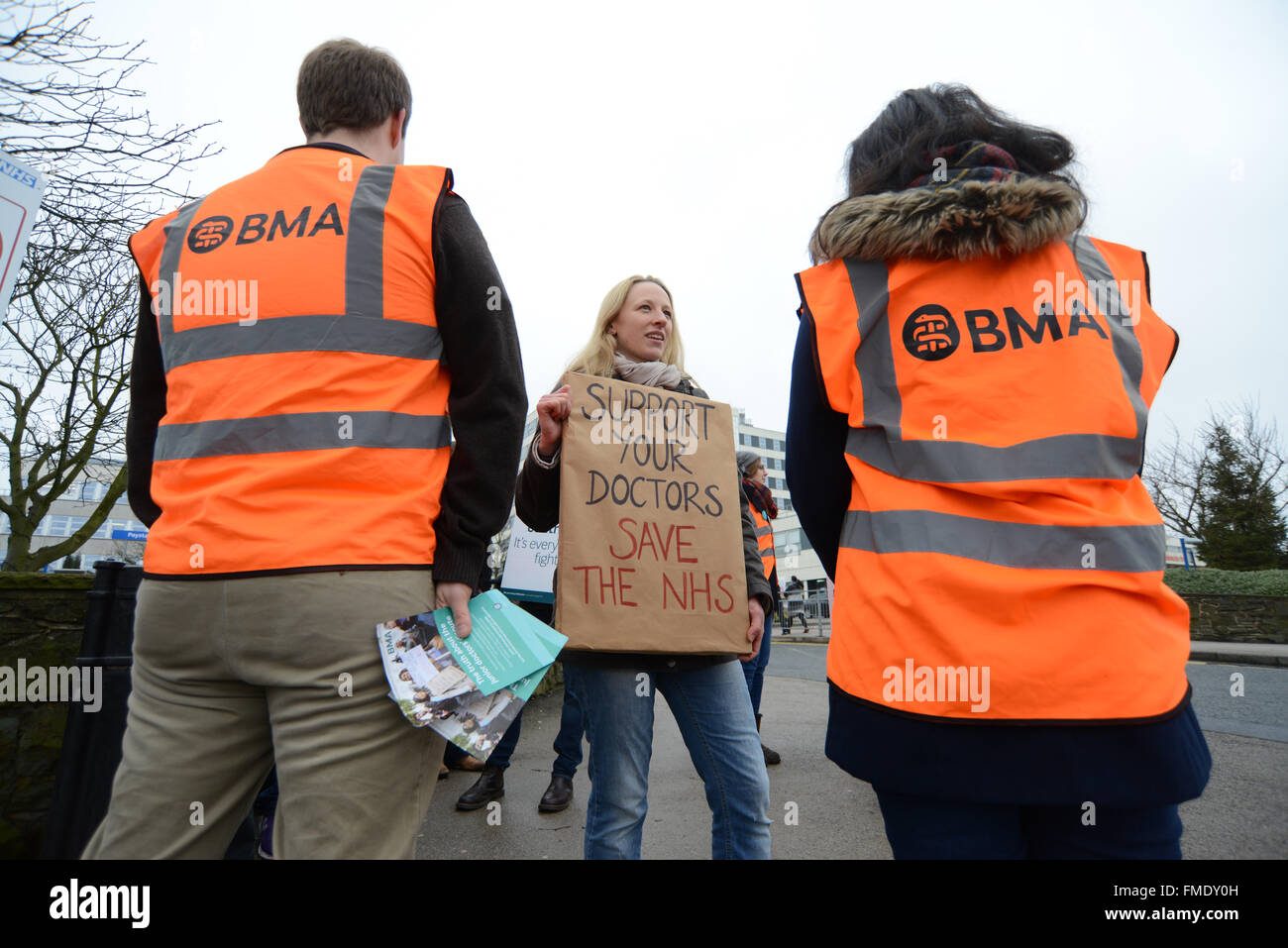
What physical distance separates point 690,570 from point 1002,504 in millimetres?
1185

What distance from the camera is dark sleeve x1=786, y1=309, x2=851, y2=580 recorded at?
1476mm

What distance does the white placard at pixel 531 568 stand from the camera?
491cm

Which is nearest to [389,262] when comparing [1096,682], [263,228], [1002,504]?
[263,228]

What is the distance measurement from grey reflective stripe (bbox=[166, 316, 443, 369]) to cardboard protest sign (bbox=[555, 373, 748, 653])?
32.2 inches

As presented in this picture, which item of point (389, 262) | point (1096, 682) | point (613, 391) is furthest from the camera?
point (613, 391)

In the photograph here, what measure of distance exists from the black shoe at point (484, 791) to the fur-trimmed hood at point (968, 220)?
371cm

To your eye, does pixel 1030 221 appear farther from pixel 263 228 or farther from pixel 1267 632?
pixel 1267 632

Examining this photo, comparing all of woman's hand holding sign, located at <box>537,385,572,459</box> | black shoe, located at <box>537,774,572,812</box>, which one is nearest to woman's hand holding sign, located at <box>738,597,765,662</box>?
woman's hand holding sign, located at <box>537,385,572,459</box>

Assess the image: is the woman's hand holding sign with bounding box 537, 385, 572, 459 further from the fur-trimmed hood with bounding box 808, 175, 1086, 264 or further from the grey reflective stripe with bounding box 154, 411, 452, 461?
the fur-trimmed hood with bounding box 808, 175, 1086, 264

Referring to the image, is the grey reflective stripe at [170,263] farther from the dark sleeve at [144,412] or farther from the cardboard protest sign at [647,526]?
the cardboard protest sign at [647,526]

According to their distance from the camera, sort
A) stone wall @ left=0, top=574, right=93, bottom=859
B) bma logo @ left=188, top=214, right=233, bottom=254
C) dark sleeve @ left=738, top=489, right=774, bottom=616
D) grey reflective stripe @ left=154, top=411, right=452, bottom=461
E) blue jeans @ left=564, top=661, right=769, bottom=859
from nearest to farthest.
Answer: grey reflective stripe @ left=154, top=411, right=452, bottom=461, bma logo @ left=188, top=214, right=233, bottom=254, blue jeans @ left=564, top=661, right=769, bottom=859, dark sleeve @ left=738, top=489, right=774, bottom=616, stone wall @ left=0, top=574, right=93, bottom=859

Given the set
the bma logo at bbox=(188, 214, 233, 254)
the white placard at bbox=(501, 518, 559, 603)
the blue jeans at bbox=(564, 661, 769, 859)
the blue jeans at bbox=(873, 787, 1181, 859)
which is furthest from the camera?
the white placard at bbox=(501, 518, 559, 603)

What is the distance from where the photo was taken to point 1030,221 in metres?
1.29
